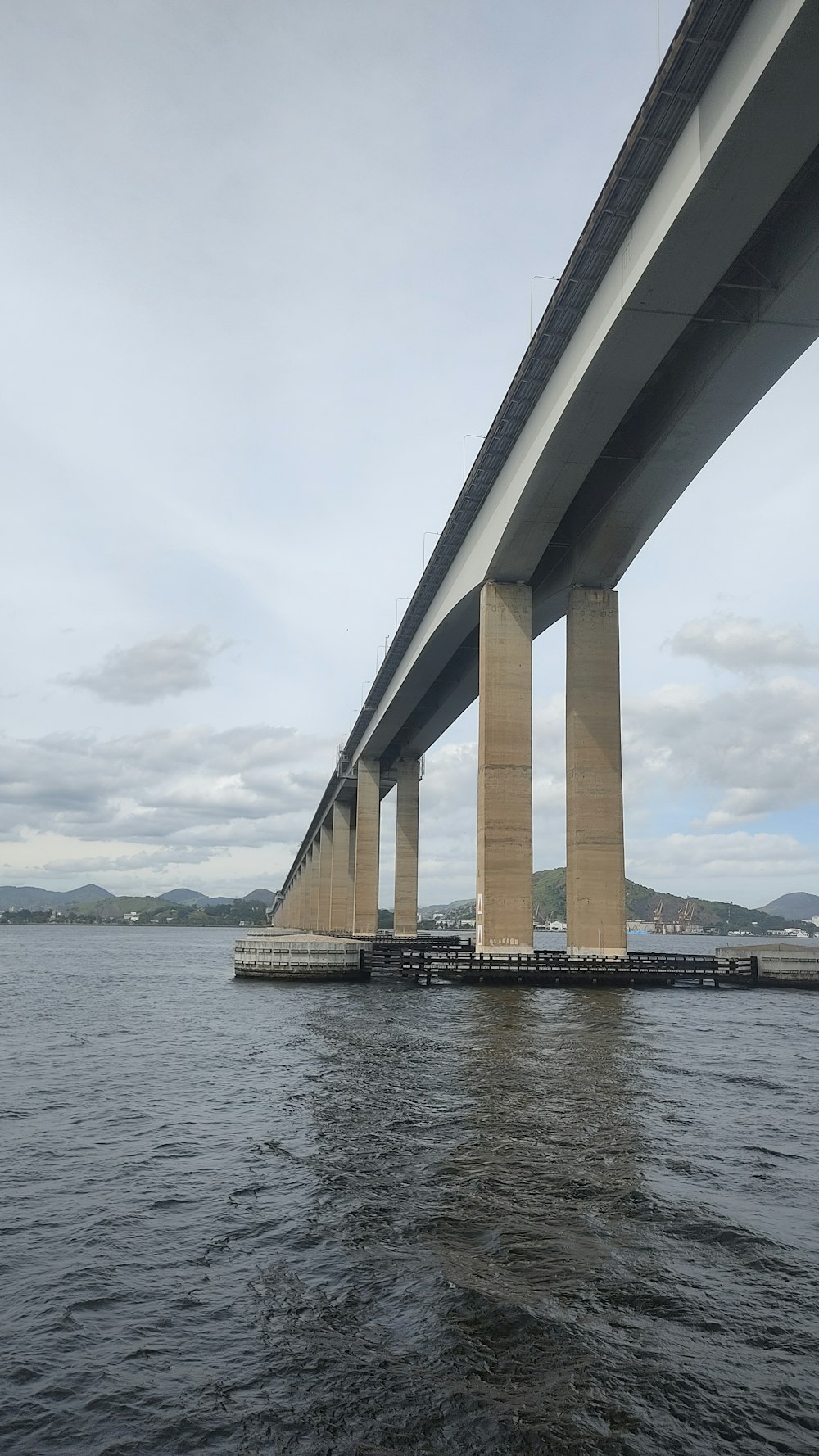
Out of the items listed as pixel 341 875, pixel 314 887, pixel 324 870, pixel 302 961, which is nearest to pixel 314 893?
pixel 314 887

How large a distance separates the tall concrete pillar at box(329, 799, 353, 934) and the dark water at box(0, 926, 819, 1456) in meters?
102

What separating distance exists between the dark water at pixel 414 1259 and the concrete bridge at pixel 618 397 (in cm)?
2077

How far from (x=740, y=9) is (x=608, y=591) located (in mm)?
26713

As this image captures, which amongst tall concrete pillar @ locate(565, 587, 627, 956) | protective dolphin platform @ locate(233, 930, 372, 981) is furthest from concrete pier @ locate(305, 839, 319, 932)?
tall concrete pillar @ locate(565, 587, 627, 956)

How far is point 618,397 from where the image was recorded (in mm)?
33781

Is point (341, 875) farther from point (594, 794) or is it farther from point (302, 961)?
point (594, 794)

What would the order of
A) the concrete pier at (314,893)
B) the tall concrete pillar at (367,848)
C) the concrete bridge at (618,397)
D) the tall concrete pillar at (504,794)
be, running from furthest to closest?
the concrete pier at (314,893)
the tall concrete pillar at (367,848)
the tall concrete pillar at (504,794)
the concrete bridge at (618,397)

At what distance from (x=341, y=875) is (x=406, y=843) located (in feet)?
87.9

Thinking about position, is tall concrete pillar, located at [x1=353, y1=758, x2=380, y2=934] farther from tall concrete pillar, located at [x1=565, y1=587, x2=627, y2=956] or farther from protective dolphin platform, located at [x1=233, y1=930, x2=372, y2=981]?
tall concrete pillar, located at [x1=565, y1=587, x2=627, y2=956]

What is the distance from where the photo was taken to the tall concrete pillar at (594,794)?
147 feet

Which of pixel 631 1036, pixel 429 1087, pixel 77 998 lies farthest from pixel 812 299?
pixel 77 998

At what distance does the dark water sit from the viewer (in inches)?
245

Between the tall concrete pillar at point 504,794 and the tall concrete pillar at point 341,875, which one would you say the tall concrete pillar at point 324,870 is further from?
the tall concrete pillar at point 504,794

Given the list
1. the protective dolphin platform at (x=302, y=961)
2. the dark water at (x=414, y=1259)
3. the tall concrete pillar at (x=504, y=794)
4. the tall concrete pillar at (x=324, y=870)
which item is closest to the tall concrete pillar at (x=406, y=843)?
the tall concrete pillar at (x=324, y=870)
